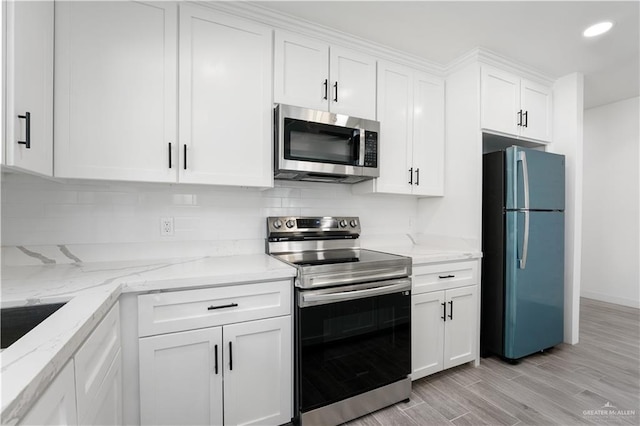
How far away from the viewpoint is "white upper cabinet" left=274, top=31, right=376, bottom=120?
6.42 feet

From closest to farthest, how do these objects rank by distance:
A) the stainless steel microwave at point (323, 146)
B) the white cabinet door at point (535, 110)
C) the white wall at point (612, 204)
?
the stainless steel microwave at point (323, 146), the white cabinet door at point (535, 110), the white wall at point (612, 204)

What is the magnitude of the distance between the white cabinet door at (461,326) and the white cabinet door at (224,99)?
1.63 meters

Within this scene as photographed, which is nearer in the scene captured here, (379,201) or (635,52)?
(635,52)

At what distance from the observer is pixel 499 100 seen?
2.52 meters

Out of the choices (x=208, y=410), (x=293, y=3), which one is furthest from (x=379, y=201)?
(x=208, y=410)

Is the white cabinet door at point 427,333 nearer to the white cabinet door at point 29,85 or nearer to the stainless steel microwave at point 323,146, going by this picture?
the stainless steel microwave at point 323,146

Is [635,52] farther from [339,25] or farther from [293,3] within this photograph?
[293,3]

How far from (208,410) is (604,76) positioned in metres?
4.31

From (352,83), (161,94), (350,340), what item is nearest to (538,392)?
(350,340)

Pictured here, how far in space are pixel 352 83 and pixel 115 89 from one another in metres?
1.46

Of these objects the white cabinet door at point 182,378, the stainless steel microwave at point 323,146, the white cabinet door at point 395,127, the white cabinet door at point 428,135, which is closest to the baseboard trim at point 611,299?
the white cabinet door at point 428,135

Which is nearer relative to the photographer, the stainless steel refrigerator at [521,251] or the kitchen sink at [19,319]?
the kitchen sink at [19,319]

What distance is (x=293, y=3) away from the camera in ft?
6.06

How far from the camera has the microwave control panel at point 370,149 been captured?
2133 mm
